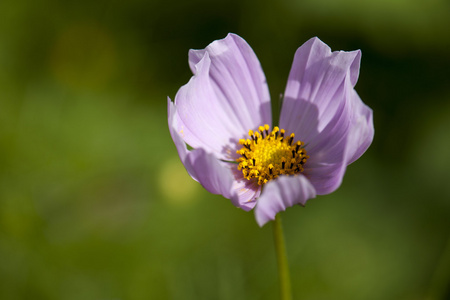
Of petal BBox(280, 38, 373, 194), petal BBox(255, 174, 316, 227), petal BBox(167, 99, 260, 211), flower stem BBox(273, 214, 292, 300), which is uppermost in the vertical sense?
petal BBox(280, 38, 373, 194)

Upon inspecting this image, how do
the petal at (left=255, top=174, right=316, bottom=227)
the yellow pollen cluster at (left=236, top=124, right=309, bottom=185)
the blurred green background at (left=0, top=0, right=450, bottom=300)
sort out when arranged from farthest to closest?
the blurred green background at (left=0, top=0, right=450, bottom=300) < the yellow pollen cluster at (left=236, top=124, right=309, bottom=185) < the petal at (left=255, top=174, right=316, bottom=227)

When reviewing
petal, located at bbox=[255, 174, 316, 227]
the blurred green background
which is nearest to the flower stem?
petal, located at bbox=[255, 174, 316, 227]

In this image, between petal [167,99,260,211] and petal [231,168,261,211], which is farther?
petal [231,168,261,211]

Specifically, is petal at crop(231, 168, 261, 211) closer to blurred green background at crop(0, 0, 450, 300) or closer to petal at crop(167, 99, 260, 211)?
petal at crop(167, 99, 260, 211)

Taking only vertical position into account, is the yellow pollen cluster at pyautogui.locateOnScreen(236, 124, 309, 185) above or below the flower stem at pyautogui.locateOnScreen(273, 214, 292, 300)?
above

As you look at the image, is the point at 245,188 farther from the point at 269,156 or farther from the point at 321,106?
the point at 321,106

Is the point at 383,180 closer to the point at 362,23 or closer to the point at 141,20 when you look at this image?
the point at 362,23

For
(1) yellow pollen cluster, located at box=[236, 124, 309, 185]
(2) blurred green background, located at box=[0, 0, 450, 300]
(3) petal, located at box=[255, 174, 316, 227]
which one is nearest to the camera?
(3) petal, located at box=[255, 174, 316, 227]

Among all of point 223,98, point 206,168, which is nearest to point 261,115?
point 223,98
